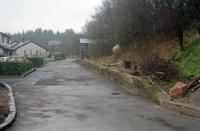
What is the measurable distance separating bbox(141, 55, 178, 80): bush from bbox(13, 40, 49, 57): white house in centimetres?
8567

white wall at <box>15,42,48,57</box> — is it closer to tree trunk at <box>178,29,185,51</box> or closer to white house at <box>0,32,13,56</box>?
white house at <box>0,32,13,56</box>

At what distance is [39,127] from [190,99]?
17.8ft

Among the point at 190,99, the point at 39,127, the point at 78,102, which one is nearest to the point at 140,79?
the point at 78,102

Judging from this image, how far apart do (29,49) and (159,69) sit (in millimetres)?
93879

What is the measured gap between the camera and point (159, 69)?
19594 mm

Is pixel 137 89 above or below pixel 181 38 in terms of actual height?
below

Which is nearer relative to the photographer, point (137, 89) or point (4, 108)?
point (4, 108)

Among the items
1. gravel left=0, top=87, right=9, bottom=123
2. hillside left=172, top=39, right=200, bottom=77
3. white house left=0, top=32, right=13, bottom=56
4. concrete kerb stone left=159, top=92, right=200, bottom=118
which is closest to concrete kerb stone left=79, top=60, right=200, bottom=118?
concrete kerb stone left=159, top=92, right=200, bottom=118

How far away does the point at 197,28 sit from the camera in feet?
79.1

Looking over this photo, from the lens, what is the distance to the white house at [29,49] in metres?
107

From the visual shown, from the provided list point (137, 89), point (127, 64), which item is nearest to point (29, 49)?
point (127, 64)

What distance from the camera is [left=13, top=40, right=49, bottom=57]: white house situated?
10667 centimetres

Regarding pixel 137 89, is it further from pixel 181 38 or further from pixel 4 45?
pixel 4 45

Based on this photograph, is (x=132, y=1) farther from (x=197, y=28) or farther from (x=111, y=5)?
(x=111, y=5)
